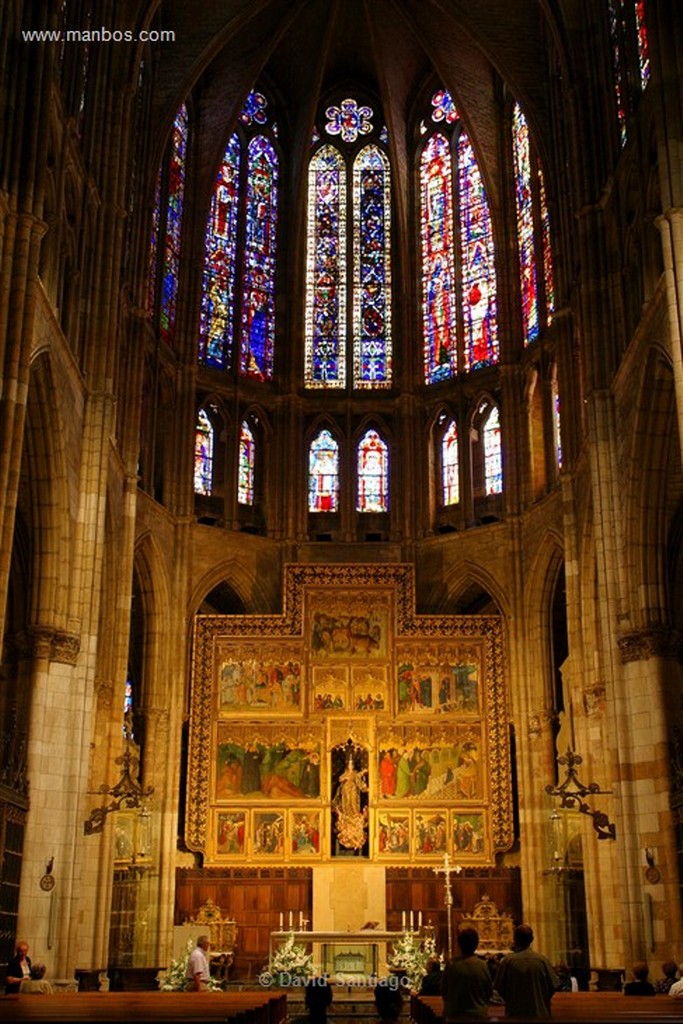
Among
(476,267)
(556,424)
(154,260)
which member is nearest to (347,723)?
(556,424)

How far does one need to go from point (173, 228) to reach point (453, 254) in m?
8.39

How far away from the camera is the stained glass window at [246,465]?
118ft

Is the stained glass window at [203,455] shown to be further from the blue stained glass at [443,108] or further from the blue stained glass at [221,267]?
the blue stained glass at [443,108]

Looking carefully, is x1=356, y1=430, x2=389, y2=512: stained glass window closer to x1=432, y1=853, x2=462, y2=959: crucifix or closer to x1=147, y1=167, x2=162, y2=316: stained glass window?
x1=147, y1=167, x2=162, y2=316: stained glass window

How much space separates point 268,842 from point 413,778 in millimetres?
3847

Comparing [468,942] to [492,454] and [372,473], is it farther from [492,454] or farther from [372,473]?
[372,473]

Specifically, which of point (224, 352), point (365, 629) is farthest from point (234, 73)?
point (365, 629)

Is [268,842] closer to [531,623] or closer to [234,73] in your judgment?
[531,623]

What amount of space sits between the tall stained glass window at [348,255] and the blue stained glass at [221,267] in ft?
8.13

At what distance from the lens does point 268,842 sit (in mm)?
30531

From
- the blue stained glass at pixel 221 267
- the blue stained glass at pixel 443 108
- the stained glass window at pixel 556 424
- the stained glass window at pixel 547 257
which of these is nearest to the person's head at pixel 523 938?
the stained glass window at pixel 556 424

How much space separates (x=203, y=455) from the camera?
117 ft

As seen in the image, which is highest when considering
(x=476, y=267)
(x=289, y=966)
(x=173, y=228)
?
(x=173, y=228)

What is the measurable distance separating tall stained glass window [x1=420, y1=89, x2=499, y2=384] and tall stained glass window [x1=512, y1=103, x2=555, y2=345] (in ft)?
3.35
